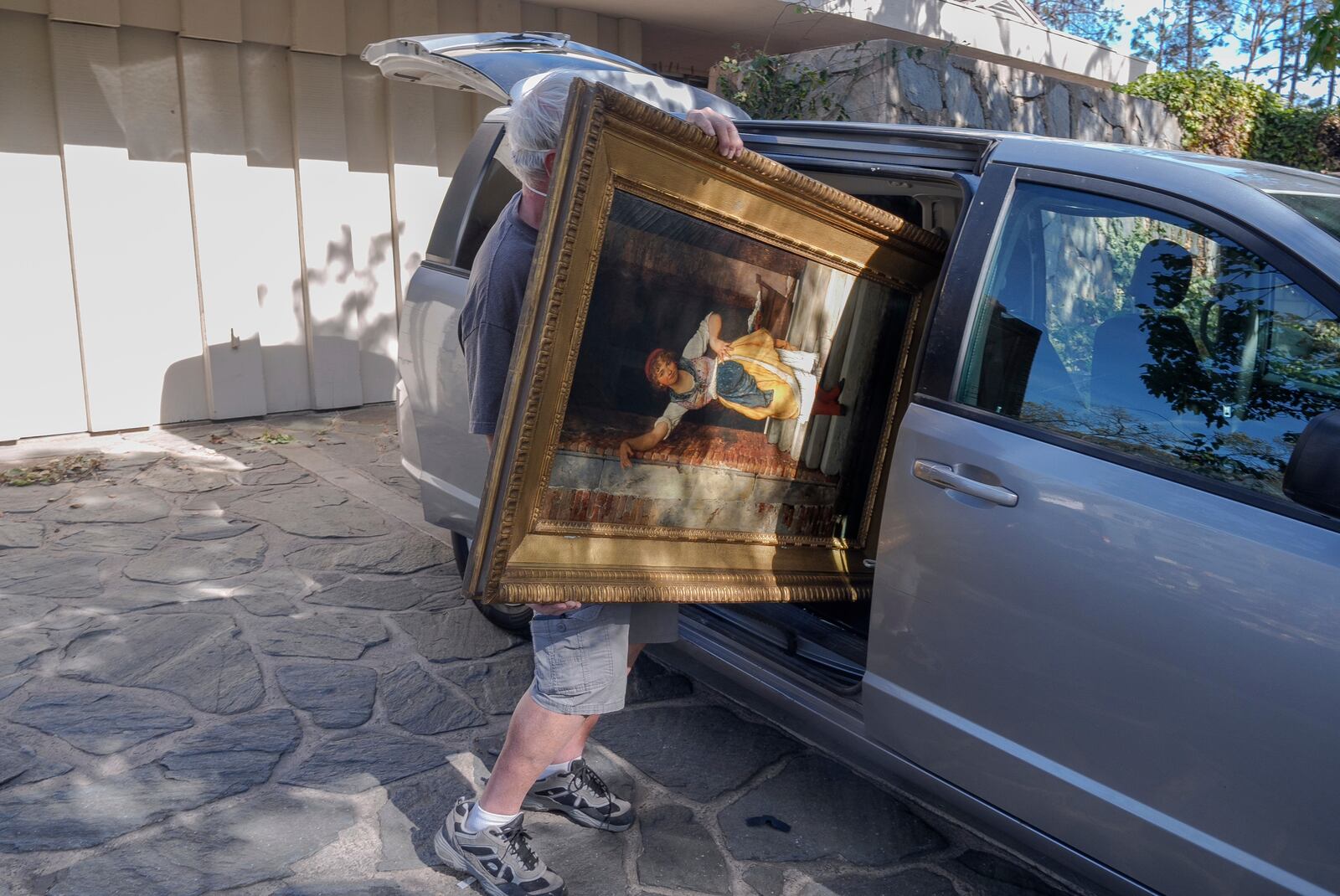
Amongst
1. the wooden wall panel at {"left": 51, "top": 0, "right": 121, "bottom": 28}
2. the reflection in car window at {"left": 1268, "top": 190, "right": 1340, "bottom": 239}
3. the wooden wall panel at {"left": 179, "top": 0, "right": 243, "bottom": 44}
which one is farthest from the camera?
the wooden wall panel at {"left": 179, "top": 0, "right": 243, "bottom": 44}

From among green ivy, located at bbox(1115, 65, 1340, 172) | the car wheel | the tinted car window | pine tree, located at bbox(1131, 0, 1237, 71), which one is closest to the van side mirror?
the car wheel

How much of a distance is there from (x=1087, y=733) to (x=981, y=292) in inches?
43.5

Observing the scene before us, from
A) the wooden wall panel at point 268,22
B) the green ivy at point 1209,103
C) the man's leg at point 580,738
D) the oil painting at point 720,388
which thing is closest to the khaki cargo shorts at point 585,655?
the man's leg at point 580,738

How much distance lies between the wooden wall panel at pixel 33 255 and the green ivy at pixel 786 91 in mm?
4711

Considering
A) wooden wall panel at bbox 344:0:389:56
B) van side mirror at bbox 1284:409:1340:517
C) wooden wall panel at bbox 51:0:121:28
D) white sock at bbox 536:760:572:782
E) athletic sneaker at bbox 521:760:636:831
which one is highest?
wooden wall panel at bbox 344:0:389:56

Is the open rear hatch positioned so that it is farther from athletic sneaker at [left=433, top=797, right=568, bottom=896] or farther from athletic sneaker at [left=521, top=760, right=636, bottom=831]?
athletic sneaker at [left=433, top=797, right=568, bottom=896]

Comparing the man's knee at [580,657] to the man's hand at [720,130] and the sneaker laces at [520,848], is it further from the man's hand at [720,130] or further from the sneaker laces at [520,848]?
the man's hand at [720,130]

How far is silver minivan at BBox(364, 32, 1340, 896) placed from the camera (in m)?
2.06

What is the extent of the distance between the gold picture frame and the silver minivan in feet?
0.65

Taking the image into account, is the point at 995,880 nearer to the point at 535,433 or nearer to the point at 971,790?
the point at 971,790

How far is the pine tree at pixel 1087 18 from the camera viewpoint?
3077cm

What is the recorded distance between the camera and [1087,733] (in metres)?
2.31

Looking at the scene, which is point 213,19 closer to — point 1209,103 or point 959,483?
point 959,483

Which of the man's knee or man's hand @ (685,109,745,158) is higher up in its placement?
man's hand @ (685,109,745,158)
